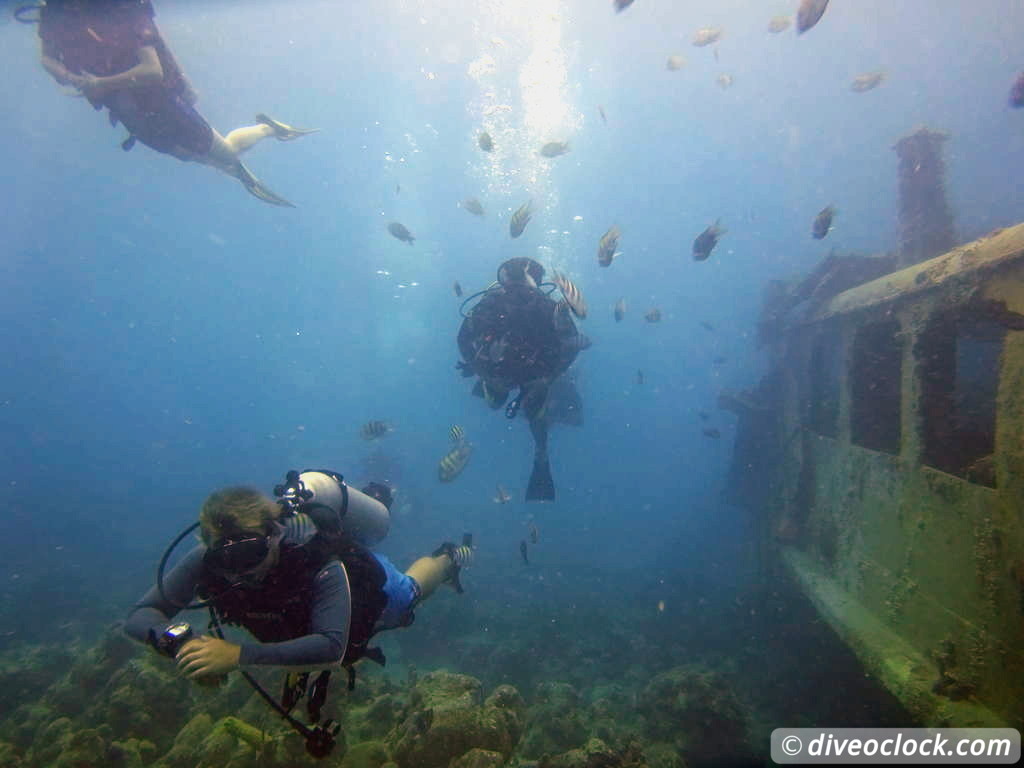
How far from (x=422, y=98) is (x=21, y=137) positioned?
3139cm

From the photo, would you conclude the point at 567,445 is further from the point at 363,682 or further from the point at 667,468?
the point at 363,682

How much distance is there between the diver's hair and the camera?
2.64 metres

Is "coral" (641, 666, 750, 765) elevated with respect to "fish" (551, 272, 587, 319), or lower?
lower

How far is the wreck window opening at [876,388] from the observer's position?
754 cm

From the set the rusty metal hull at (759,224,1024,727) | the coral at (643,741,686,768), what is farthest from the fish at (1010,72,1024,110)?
the coral at (643,741,686,768)

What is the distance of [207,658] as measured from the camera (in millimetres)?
2414

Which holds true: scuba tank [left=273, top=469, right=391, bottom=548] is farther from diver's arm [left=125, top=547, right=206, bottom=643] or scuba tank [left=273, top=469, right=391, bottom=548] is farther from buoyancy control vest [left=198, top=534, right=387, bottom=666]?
diver's arm [left=125, top=547, right=206, bottom=643]

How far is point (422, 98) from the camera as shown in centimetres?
3500

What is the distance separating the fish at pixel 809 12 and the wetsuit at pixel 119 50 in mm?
8073

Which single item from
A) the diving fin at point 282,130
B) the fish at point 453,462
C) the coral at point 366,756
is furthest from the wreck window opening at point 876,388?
the diving fin at point 282,130

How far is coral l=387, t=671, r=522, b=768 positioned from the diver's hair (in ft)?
9.38

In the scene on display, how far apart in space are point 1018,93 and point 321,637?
40.0ft

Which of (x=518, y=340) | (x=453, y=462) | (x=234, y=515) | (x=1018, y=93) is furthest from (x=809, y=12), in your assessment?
(x=453, y=462)

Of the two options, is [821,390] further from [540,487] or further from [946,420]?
[540,487]
